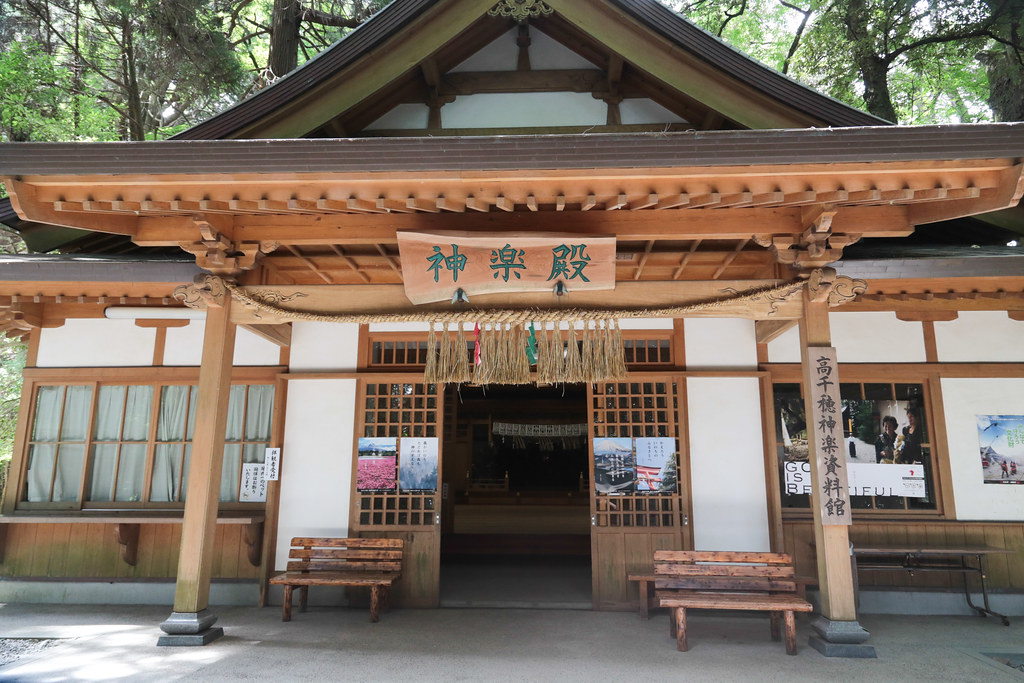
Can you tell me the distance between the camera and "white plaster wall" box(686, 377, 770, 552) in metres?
5.93

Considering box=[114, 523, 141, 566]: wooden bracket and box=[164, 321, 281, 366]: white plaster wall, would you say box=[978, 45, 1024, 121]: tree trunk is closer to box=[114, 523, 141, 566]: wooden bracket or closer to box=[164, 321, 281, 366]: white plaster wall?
box=[164, 321, 281, 366]: white plaster wall

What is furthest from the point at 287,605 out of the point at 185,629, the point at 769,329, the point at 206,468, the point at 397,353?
the point at 769,329

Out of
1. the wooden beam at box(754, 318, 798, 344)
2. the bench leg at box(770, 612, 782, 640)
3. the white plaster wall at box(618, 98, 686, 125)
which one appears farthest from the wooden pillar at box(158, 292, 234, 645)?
the wooden beam at box(754, 318, 798, 344)

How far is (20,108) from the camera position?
876 cm

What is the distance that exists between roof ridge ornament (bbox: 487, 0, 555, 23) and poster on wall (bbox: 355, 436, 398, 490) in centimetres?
413

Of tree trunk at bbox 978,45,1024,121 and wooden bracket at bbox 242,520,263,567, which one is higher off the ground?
tree trunk at bbox 978,45,1024,121

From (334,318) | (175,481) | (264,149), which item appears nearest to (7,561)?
(175,481)

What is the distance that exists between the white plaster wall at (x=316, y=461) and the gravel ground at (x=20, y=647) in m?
1.88

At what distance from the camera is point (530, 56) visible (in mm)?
5598

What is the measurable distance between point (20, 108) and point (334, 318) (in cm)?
774

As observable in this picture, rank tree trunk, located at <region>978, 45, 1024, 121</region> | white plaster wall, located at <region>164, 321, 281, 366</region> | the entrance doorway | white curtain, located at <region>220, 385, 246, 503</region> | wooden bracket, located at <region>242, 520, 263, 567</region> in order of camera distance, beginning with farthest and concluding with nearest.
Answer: tree trunk, located at <region>978, 45, 1024, 121</region>, the entrance doorway, white plaster wall, located at <region>164, 321, 281, 366</region>, white curtain, located at <region>220, 385, 246, 503</region>, wooden bracket, located at <region>242, 520, 263, 567</region>

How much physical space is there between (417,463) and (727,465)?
314cm

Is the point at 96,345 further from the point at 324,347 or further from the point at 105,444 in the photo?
the point at 324,347

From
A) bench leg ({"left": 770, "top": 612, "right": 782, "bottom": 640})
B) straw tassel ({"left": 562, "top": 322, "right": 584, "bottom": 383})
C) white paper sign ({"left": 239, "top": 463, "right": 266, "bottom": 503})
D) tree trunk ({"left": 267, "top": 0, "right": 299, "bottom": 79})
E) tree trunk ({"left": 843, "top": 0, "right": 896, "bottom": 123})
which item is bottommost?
bench leg ({"left": 770, "top": 612, "right": 782, "bottom": 640})
